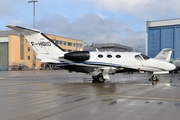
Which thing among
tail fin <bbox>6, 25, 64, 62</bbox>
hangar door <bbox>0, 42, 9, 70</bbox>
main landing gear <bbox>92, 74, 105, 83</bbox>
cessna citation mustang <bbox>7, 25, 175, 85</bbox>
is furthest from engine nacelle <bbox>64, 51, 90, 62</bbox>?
hangar door <bbox>0, 42, 9, 70</bbox>

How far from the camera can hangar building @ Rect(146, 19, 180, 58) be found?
2120 inches

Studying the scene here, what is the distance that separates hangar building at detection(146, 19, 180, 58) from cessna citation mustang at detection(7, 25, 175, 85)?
35237mm

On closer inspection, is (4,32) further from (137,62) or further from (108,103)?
(108,103)

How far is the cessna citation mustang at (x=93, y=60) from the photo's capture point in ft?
66.4

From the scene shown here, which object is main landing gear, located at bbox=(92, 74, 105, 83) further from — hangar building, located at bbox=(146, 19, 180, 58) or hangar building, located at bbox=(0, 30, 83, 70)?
hangar building, located at bbox=(0, 30, 83, 70)

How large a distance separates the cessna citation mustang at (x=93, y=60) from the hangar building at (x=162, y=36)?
116 ft

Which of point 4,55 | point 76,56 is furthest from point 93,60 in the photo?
point 4,55

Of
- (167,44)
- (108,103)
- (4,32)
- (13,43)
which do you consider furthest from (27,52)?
(108,103)

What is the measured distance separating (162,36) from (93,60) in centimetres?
3966

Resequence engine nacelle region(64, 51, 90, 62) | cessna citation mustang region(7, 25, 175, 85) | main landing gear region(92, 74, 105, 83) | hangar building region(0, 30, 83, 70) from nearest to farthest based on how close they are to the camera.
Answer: engine nacelle region(64, 51, 90, 62), cessna citation mustang region(7, 25, 175, 85), main landing gear region(92, 74, 105, 83), hangar building region(0, 30, 83, 70)

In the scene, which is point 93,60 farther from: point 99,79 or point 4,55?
point 4,55

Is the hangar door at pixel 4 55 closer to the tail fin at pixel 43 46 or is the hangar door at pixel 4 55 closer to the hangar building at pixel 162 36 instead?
the hangar building at pixel 162 36

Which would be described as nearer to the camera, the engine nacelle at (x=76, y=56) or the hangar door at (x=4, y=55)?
the engine nacelle at (x=76, y=56)

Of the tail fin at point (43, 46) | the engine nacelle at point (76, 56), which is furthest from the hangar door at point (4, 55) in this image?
the engine nacelle at point (76, 56)
